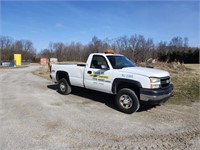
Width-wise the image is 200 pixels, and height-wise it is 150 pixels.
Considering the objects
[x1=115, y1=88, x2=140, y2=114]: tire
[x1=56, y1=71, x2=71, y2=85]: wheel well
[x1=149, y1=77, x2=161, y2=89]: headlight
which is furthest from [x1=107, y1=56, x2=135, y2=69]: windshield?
[x1=56, y1=71, x2=71, y2=85]: wheel well

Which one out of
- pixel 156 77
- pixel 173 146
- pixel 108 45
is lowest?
pixel 173 146

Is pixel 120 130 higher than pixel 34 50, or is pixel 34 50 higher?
pixel 34 50

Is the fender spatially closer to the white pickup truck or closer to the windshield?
the white pickup truck

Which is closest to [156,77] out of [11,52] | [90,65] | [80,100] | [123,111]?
[123,111]

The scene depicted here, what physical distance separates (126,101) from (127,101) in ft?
0.12

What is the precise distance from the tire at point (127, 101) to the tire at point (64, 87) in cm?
305

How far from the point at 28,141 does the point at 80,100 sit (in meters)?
3.97

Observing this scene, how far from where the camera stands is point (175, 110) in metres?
7.03

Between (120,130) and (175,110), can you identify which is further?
(175,110)

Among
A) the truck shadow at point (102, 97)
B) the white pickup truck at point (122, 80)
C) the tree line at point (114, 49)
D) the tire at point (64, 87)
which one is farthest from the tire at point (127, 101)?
the tree line at point (114, 49)

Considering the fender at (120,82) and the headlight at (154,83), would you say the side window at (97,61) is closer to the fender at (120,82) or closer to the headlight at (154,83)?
the fender at (120,82)

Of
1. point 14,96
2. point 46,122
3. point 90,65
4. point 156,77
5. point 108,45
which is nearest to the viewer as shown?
point 46,122

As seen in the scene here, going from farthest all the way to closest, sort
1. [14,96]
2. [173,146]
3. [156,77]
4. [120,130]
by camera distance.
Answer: [14,96] → [156,77] → [120,130] → [173,146]

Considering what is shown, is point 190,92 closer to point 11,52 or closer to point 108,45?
point 108,45
